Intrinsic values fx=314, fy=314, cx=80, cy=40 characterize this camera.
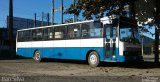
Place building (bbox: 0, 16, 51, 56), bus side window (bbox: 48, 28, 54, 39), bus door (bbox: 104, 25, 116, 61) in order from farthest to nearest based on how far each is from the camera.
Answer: building (bbox: 0, 16, 51, 56)
bus side window (bbox: 48, 28, 54, 39)
bus door (bbox: 104, 25, 116, 61)

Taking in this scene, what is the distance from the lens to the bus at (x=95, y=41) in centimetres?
1788

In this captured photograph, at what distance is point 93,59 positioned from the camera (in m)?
19.2

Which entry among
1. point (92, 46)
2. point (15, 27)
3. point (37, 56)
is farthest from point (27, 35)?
point (15, 27)

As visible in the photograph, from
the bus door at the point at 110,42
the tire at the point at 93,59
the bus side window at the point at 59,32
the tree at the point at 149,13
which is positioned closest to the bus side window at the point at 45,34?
the bus side window at the point at 59,32

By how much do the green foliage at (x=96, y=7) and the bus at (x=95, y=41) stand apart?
79 cm

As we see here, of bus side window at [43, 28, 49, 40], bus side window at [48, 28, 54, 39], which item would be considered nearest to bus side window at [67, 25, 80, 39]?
bus side window at [48, 28, 54, 39]

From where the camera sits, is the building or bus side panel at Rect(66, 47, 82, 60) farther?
the building

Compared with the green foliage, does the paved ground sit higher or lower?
lower

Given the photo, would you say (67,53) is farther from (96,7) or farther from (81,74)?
(81,74)

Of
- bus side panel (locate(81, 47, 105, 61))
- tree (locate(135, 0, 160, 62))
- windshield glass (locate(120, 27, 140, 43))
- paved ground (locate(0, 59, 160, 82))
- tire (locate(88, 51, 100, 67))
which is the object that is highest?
tree (locate(135, 0, 160, 62))

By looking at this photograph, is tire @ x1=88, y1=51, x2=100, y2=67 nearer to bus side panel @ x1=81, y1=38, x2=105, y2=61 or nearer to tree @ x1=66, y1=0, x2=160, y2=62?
bus side panel @ x1=81, y1=38, x2=105, y2=61

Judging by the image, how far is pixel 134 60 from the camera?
18141 mm

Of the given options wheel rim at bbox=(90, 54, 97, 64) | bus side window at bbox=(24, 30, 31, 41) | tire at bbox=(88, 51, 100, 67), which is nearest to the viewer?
tire at bbox=(88, 51, 100, 67)

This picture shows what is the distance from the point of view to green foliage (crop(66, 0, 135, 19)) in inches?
765
